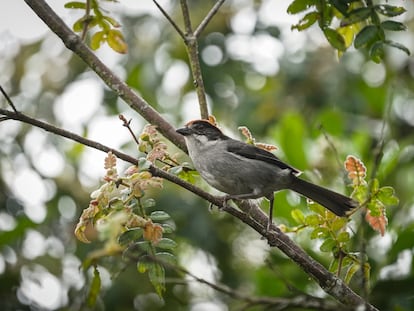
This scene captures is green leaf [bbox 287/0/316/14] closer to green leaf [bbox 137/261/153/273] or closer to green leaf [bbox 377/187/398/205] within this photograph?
green leaf [bbox 377/187/398/205]

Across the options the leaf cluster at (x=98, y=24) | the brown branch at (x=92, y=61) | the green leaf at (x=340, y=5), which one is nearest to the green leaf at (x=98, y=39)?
the leaf cluster at (x=98, y=24)

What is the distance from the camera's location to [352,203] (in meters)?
3.62

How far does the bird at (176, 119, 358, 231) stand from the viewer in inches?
150

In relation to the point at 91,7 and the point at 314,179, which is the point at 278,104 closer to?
the point at 314,179

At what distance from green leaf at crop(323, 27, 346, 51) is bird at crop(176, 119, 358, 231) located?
787 mm

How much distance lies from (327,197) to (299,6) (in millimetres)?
1117

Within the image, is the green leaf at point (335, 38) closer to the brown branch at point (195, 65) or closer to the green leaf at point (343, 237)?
the brown branch at point (195, 65)

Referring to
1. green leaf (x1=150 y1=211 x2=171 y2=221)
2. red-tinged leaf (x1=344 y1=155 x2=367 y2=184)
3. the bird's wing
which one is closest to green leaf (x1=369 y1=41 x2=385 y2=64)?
red-tinged leaf (x1=344 y1=155 x2=367 y2=184)

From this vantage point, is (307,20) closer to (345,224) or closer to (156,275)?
(345,224)

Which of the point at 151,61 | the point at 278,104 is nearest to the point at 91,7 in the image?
the point at 151,61

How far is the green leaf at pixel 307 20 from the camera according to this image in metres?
3.29

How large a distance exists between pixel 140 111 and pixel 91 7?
569 millimetres

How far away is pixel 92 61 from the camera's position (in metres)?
3.32

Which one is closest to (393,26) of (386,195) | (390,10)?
(390,10)
